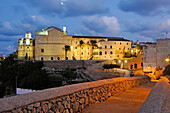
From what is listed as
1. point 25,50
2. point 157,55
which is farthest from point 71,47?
point 157,55

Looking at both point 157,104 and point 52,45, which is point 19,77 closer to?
point 52,45

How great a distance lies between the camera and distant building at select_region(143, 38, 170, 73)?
116ft

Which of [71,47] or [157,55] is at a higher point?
[71,47]

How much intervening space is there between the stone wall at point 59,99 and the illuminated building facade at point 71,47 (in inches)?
2198

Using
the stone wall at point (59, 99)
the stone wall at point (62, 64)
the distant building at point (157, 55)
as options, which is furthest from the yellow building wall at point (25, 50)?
the stone wall at point (59, 99)

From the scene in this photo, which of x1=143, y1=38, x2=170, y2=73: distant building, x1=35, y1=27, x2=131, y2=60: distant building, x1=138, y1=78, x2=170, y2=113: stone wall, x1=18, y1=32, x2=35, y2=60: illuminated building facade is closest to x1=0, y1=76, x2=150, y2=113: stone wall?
x1=138, y1=78, x2=170, y2=113: stone wall

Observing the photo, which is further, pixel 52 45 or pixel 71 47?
pixel 71 47

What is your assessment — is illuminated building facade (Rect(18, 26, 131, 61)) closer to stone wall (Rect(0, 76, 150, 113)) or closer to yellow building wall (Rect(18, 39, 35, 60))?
yellow building wall (Rect(18, 39, 35, 60))

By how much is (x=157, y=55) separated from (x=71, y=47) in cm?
3455

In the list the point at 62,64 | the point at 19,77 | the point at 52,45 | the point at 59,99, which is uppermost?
the point at 52,45

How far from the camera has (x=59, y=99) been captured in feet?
15.0

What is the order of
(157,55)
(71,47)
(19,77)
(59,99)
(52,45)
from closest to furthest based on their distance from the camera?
(59,99), (157,55), (19,77), (52,45), (71,47)

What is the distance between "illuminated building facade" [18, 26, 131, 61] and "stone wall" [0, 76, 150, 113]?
2198 inches

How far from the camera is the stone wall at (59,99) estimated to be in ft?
11.2
